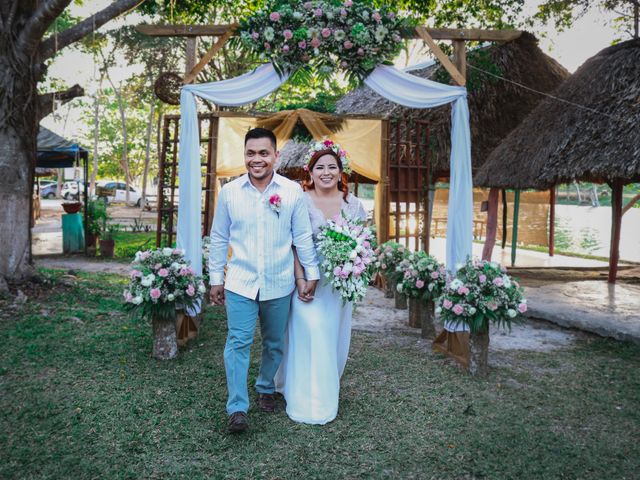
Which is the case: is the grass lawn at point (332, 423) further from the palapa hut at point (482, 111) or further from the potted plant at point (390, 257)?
the palapa hut at point (482, 111)

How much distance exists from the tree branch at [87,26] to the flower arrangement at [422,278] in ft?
15.6

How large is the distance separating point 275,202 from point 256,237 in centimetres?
26

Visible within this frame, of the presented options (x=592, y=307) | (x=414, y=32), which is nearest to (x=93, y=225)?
(x=414, y=32)

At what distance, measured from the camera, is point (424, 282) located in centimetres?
571

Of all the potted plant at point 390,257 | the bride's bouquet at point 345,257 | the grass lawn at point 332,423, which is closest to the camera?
the grass lawn at point 332,423

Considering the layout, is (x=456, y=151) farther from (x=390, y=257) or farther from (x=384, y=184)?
(x=384, y=184)

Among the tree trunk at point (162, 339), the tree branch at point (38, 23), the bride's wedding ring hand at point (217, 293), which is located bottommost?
the tree trunk at point (162, 339)

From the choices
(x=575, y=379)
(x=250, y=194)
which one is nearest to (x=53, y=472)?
(x=250, y=194)

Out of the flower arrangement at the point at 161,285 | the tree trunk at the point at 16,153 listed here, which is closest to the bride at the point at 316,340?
the flower arrangement at the point at 161,285

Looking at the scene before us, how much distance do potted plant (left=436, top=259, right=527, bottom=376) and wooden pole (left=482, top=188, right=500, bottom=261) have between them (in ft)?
18.4

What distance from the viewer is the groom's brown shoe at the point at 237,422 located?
3260 millimetres

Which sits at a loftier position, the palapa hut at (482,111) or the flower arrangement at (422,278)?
the palapa hut at (482,111)

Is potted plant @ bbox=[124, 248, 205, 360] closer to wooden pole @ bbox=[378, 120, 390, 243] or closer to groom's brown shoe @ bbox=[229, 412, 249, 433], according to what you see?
groom's brown shoe @ bbox=[229, 412, 249, 433]

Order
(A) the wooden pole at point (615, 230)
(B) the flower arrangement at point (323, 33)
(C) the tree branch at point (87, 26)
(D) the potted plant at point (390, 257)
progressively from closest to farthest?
(B) the flower arrangement at point (323, 33), (C) the tree branch at point (87, 26), (D) the potted plant at point (390, 257), (A) the wooden pole at point (615, 230)
